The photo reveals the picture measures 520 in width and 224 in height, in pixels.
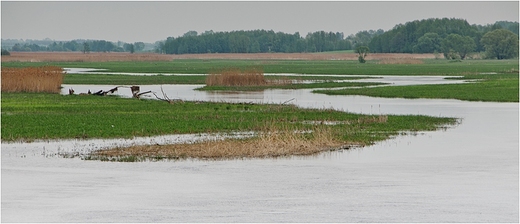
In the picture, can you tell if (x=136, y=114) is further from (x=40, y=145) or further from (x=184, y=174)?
(x=184, y=174)

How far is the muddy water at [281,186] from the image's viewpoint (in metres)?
16.1

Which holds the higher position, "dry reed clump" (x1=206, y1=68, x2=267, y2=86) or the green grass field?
the green grass field

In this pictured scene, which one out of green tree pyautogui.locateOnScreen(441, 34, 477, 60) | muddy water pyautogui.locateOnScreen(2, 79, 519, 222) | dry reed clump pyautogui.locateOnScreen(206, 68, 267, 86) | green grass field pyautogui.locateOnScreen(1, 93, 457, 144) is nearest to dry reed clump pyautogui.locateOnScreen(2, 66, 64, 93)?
green grass field pyautogui.locateOnScreen(1, 93, 457, 144)

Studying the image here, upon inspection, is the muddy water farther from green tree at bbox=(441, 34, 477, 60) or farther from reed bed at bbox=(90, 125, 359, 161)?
green tree at bbox=(441, 34, 477, 60)

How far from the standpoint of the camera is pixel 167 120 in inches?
1284

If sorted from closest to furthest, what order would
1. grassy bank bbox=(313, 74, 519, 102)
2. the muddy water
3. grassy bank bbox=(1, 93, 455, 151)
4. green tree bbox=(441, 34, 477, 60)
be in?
the muddy water
grassy bank bbox=(1, 93, 455, 151)
grassy bank bbox=(313, 74, 519, 102)
green tree bbox=(441, 34, 477, 60)

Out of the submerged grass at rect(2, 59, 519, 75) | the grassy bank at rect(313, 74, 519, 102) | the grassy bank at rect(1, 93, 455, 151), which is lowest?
the submerged grass at rect(2, 59, 519, 75)

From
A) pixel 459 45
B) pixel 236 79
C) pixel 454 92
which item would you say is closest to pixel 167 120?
pixel 454 92

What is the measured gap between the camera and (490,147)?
1012 inches

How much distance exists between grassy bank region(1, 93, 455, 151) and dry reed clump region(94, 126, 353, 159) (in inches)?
74.3

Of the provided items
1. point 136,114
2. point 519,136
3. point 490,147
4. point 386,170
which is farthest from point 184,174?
point 136,114

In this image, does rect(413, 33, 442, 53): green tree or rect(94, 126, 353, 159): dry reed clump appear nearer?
rect(94, 126, 353, 159): dry reed clump

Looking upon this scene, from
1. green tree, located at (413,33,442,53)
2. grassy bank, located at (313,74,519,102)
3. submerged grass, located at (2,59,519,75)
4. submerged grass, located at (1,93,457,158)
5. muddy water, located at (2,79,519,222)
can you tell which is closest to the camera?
muddy water, located at (2,79,519,222)

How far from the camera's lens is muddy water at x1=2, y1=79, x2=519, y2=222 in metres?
16.1
